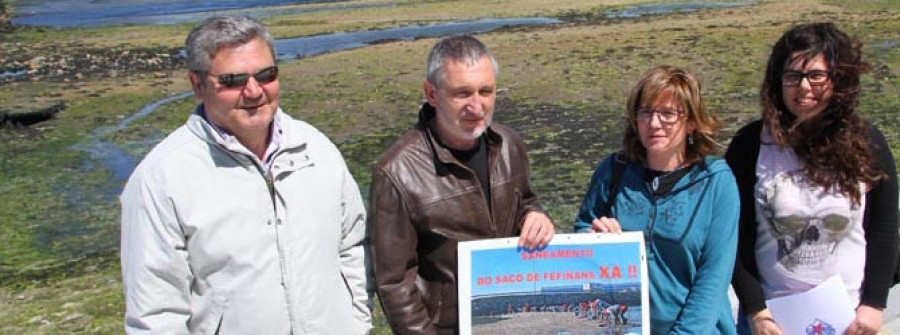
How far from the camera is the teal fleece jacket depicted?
3049 mm

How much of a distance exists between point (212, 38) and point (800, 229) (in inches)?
74.9

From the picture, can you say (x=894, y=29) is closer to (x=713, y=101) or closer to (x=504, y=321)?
(x=713, y=101)

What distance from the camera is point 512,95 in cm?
1280

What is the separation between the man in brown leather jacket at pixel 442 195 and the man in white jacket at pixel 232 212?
0.18 m

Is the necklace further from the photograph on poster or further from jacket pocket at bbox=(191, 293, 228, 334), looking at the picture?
jacket pocket at bbox=(191, 293, 228, 334)

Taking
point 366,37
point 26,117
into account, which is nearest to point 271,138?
point 26,117

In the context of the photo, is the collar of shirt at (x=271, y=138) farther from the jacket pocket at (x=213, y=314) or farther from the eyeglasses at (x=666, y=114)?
the eyeglasses at (x=666, y=114)

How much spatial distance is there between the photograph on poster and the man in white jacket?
457 millimetres

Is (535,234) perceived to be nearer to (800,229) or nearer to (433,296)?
(433,296)

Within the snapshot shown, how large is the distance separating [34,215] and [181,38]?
13.8 meters

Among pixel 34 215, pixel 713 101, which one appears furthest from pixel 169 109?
pixel 713 101

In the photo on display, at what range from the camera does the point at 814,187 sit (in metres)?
3.15

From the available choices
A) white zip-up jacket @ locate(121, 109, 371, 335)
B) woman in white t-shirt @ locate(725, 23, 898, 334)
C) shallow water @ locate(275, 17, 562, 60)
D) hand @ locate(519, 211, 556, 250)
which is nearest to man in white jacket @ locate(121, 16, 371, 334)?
white zip-up jacket @ locate(121, 109, 371, 335)

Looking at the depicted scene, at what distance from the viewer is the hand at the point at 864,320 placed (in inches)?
126
